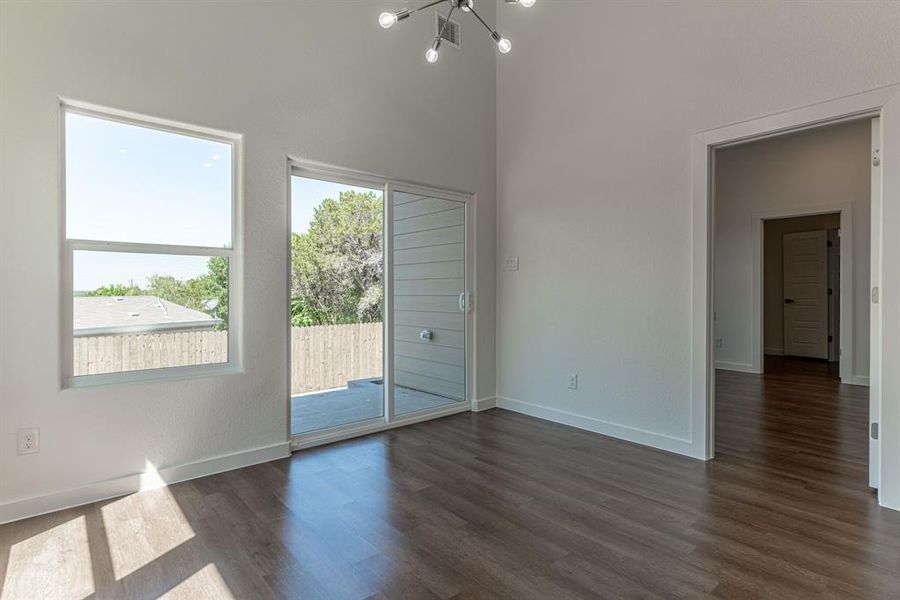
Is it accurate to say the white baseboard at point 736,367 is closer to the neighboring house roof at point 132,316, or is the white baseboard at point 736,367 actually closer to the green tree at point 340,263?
the green tree at point 340,263

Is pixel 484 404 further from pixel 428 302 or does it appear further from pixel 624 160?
pixel 624 160

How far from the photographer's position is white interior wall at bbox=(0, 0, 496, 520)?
2523 mm

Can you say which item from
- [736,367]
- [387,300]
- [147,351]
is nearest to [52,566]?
[147,351]

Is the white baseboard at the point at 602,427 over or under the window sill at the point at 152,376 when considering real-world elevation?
under

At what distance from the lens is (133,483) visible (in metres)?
2.85

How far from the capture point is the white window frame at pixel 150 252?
270 cm

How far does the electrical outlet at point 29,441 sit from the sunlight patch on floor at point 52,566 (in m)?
0.46

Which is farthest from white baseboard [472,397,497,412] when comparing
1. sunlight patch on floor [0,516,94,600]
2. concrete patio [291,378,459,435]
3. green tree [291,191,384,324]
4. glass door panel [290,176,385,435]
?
sunlight patch on floor [0,516,94,600]

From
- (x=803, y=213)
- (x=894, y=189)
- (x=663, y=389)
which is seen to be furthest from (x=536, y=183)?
(x=803, y=213)

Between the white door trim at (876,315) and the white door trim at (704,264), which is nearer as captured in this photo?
the white door trim at (876,315)

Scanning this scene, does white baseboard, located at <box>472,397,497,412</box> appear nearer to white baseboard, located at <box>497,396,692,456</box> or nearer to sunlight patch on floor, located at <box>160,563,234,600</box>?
white baseboard, located at <box>497,396,692,456</box>

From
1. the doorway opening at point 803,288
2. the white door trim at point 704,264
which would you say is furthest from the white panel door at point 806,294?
the white door trim at point 704,264

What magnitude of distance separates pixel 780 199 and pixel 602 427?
16.2ft

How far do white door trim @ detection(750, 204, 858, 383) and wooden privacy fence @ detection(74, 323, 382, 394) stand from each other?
5598 millimetres
